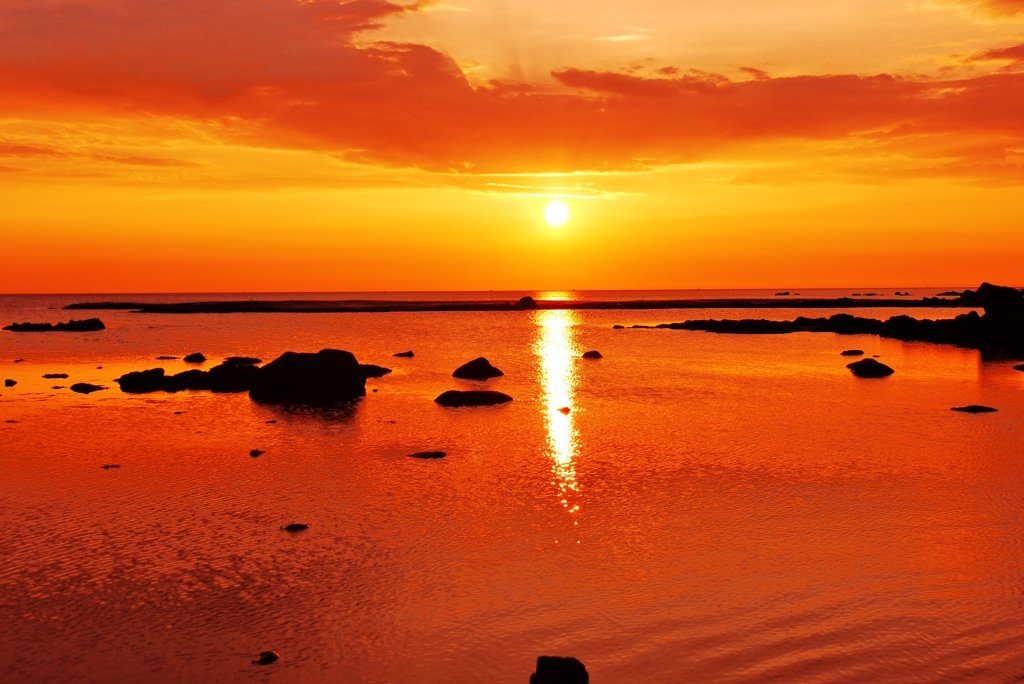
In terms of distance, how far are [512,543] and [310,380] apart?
3112cm

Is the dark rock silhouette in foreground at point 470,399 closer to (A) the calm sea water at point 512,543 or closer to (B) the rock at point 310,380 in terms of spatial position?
(A) the calm sea water at point 512,543

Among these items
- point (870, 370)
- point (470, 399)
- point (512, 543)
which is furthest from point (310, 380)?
point (870, 370)

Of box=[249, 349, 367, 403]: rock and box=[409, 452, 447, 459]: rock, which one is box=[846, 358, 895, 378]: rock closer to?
box=[249, 349, 367, 403]: rock

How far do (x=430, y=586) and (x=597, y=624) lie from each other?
3734 mm

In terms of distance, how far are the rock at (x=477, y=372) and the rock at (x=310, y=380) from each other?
9869 millimetres

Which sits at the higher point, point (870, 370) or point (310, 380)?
point (310, 380)

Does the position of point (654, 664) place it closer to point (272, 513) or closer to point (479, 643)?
point (479, 643)

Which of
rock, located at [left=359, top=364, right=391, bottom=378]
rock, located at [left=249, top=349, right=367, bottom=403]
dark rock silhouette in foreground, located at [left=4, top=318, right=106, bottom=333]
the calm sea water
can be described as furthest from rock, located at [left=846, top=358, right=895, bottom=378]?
dark rock silhouette in foreground, located at [left=4, top=318, right=106, bottom=333]

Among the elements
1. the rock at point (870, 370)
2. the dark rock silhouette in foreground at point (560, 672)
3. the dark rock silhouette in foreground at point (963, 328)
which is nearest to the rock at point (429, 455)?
the dark rock silhouette in foreground at point (560, 672)

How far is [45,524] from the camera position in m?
20.7

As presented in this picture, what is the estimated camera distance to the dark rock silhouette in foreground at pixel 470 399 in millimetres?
43531

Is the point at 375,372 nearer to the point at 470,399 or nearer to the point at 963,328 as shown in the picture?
the point at 470,399

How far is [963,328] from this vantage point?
89.6 meters

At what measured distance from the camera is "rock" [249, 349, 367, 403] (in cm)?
4712
